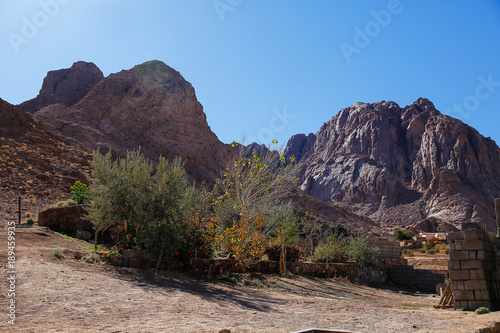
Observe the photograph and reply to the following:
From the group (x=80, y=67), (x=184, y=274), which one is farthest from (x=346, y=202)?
(x=184, y=274)

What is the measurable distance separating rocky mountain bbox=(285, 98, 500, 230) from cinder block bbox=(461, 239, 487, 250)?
62.3 meters

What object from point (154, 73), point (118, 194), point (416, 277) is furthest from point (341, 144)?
point (118, 194)

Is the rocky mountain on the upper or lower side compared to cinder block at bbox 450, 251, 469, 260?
upper

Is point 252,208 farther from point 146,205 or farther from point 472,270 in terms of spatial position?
point 472,270

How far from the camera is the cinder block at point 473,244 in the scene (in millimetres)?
10562

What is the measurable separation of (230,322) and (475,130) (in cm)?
9933

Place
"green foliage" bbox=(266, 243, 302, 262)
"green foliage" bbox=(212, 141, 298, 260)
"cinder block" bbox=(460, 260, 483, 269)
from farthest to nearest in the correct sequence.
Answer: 1. "green foliage" bbox=(266, 243, 302, 262)
2. "green foliage" bbox=(212, 141, 298, 260)
3. "cinder block" bbox=(460, 260, 483, 269)

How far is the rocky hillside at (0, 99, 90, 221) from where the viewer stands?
2792cm

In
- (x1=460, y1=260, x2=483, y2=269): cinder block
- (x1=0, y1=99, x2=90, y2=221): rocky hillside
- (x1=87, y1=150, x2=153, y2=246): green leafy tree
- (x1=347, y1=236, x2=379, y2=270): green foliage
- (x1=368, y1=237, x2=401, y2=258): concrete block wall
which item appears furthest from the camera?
(x1=0, y1=99, x2=90, y2=221): rocky hillside

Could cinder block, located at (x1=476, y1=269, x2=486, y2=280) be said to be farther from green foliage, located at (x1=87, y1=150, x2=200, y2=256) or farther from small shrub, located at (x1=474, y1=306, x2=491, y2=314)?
green foliage, located at (x1=87, y1=150, x2=200, y2=256)

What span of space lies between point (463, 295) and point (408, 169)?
297ft

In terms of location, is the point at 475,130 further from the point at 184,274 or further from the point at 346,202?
the point at 184,274

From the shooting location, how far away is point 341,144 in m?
112

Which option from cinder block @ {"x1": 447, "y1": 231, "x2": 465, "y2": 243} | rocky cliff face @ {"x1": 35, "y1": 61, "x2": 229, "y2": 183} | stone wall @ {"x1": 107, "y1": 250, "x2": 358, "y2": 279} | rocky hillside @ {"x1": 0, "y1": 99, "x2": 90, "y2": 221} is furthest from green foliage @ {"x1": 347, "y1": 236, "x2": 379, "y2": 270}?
rocky cliff face @ {"x1": 35, "y1": 61, "x2": 229, "y2": 183}
